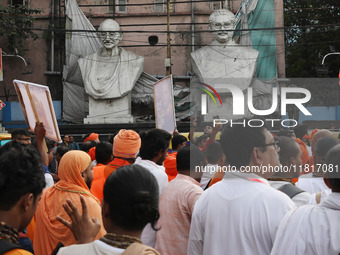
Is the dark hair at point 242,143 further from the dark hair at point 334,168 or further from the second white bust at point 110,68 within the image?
the second white bust at point 110,68

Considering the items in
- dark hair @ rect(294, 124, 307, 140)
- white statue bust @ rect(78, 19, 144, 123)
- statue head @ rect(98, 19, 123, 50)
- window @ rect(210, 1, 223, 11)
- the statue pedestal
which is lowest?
dark hair @ rect(294, 124, 307, 140)

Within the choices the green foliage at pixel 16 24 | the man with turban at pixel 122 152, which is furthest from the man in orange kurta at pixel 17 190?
the green foliage at pixel 16 24

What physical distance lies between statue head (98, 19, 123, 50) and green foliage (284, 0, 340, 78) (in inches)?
403

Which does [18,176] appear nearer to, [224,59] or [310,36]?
[224,59]

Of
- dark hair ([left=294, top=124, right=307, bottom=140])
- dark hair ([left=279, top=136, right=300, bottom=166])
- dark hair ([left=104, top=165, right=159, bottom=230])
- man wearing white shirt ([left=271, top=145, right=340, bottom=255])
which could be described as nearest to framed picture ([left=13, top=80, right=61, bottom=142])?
dark hair ([left=279, top=136, right=300, bottom=166])

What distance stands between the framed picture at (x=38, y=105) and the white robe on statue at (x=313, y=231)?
10.1ft

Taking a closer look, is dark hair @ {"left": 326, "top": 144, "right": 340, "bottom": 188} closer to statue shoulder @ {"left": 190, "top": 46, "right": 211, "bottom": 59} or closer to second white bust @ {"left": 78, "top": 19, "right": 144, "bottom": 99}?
second white bust @ {"left": 78, "top": 19, "right": 144, "bottom": 99}

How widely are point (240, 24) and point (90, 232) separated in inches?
736

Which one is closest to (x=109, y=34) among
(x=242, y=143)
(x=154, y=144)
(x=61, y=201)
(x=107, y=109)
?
(x=107, y=109)

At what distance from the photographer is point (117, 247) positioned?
2.01 m

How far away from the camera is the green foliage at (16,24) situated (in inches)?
747

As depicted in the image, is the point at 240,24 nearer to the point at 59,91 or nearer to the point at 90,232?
the point at 59,91

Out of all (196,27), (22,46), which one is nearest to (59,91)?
(22,46)

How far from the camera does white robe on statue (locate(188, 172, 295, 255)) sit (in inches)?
104
